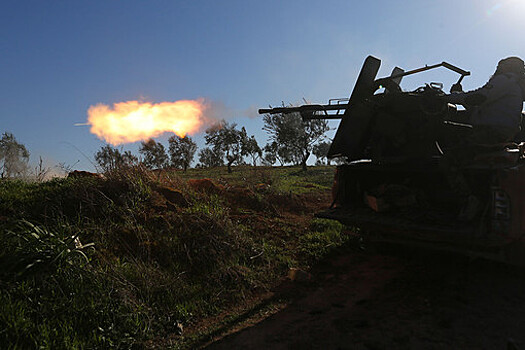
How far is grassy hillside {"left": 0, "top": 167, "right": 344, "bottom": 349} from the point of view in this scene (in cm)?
288

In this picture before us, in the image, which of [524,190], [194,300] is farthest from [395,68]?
[194,300]

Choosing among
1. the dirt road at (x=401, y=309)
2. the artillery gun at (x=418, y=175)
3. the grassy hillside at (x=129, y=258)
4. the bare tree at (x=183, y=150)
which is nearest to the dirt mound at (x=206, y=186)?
the grassy hillside at (x=129, y=258)

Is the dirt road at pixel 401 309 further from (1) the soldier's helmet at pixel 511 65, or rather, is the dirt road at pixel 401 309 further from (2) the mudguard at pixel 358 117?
(1) the soldier's helmet at pixel 511 65

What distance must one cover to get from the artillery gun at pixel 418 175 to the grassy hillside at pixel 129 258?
1.51 meters

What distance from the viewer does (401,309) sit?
3213 millimetres

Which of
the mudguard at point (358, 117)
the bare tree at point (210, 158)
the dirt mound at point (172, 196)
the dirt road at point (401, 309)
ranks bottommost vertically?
the dirt road at point (401, 309)

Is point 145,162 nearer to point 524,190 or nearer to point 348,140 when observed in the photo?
point 348,140

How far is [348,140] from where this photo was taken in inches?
199

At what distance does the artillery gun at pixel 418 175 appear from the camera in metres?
→ 3.19

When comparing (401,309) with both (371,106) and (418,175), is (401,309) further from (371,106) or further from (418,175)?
(371,106)

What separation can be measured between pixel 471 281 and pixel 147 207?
5249 millimetres

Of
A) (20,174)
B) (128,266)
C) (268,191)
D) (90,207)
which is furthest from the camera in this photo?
(268,191)

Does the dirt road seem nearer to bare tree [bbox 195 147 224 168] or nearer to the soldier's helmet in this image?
the soldier's helmet

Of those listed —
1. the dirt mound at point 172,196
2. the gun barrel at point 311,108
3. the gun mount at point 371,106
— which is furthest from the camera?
the dirt mound at point 172,196
